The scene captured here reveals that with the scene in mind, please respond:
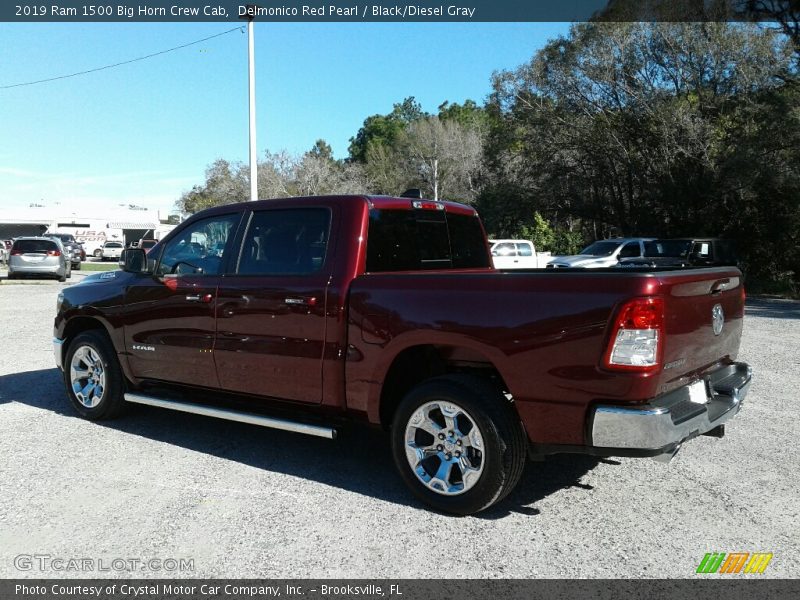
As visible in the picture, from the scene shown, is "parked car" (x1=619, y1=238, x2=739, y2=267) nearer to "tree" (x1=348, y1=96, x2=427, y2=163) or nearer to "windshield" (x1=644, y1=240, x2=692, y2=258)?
"windshield" (x1=644, y1=240, x2=692, y2=258)

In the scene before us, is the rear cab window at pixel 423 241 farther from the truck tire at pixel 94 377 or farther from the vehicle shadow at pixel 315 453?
the truck tire at pixel 94 377

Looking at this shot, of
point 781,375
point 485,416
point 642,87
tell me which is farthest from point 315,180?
point 485,416

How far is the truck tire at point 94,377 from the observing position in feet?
19.9

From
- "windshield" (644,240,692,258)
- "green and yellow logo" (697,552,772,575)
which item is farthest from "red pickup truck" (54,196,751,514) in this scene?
"windshield" (644,240,692,258)

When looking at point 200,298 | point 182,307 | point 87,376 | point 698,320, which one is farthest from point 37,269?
point 698,320

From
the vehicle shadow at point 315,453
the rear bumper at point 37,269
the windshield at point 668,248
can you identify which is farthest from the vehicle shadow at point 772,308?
the rear bumper at point 37,269

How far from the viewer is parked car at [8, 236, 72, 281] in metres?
24.7

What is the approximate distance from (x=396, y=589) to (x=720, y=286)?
2.67m

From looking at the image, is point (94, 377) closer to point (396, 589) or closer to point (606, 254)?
point (396, 589)

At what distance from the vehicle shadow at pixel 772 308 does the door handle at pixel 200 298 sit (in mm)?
13946

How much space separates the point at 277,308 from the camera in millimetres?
4809

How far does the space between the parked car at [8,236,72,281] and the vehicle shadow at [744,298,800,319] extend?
22114 mm

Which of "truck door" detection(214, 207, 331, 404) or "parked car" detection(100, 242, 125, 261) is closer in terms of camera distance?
"truck door" detection(214, 207, 331, 404)

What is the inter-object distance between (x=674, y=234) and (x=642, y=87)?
5.92m
